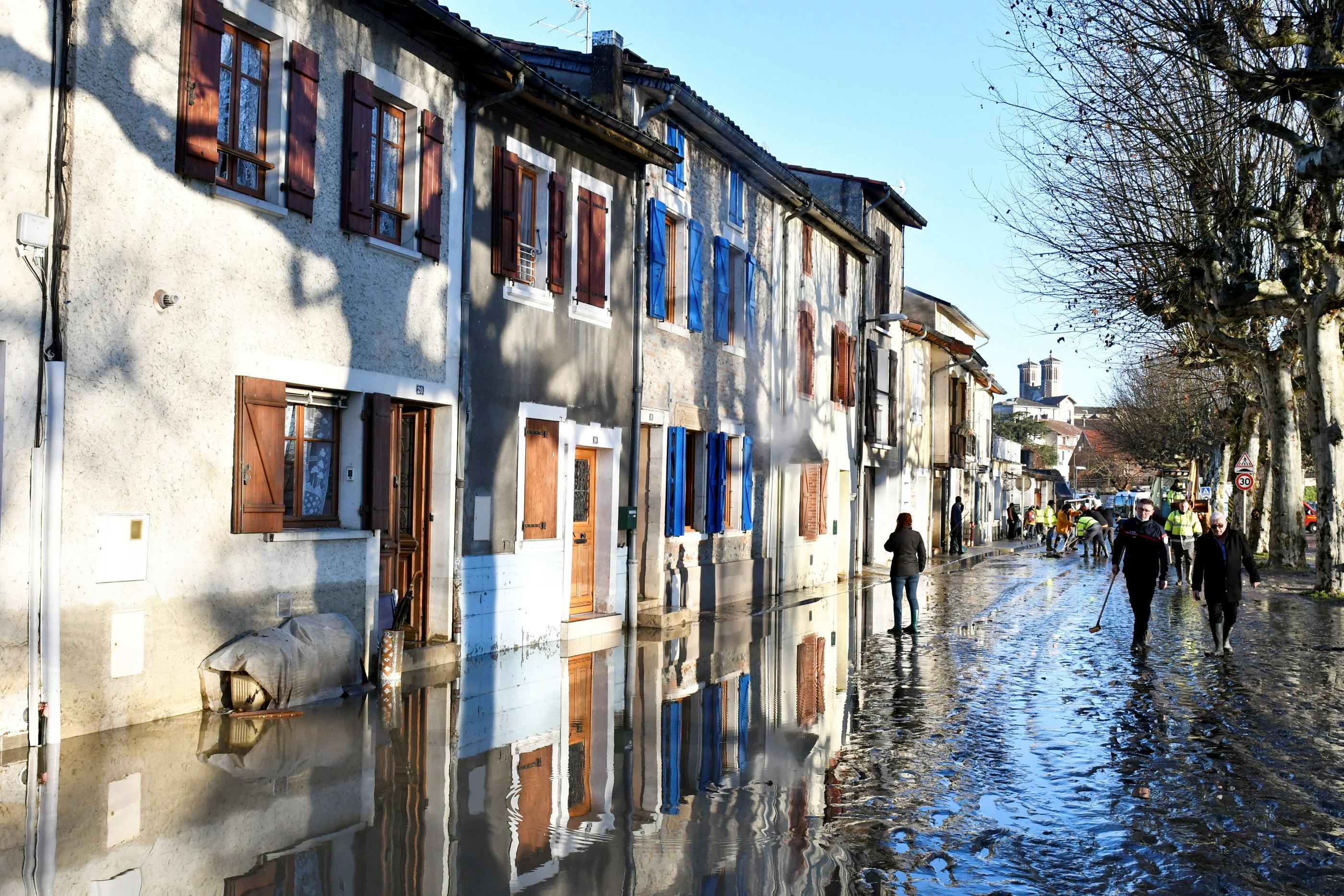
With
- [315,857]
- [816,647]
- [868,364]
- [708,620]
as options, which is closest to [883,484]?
[868,364]

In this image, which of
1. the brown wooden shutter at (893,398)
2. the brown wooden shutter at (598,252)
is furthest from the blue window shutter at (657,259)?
the brown wooden shutter at (893,398)

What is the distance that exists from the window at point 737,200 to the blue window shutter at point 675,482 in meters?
4.51

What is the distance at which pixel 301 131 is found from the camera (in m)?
11.1

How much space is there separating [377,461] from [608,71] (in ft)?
25.5

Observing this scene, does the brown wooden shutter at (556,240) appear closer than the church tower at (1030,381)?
Yes

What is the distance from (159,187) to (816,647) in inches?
362

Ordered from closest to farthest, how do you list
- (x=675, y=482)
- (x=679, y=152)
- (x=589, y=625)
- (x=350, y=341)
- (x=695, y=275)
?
(x=350, y=341), (x=589, y=625), (x=675, y=482), (x=679, y=152), (x=695, y=275)

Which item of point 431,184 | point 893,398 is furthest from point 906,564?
point 893,398

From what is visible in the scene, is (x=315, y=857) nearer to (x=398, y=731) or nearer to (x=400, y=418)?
(x=398, y=731)

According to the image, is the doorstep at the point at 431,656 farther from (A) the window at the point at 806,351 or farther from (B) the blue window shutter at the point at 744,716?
(A) the window at the point at 806,351

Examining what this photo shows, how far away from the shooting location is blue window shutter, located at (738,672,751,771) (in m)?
8.66

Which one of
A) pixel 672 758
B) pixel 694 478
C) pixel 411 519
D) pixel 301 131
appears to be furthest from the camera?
pixel 694 478

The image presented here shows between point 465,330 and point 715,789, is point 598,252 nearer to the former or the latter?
point 465,330

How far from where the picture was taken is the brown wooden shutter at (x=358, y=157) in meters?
11.7
